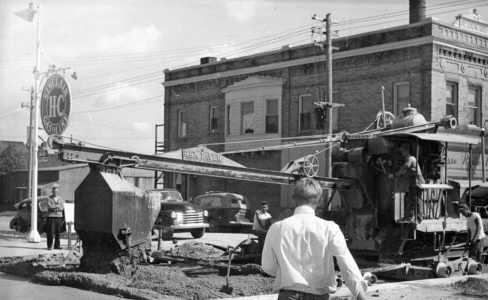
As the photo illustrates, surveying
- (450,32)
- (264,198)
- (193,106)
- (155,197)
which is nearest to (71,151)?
(155,197)

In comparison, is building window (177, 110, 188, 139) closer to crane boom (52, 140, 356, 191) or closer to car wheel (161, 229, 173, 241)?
car wheel (161, 229, 173, 241)

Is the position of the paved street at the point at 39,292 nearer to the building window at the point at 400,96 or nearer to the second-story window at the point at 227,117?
the building window at the point at 400,96

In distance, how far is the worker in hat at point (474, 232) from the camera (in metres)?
14.1

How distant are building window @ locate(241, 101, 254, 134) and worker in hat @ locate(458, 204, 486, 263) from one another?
22.5 meters

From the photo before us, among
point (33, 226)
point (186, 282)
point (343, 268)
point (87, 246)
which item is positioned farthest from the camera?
point (33, 226)

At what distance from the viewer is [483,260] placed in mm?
15727

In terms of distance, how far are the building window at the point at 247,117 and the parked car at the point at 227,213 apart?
25.7 feet

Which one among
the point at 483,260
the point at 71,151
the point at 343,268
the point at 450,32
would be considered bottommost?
the point at 483,260

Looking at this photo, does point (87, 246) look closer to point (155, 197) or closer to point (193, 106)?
point (155, 197)

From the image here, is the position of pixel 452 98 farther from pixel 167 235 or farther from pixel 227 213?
pixel 167 235

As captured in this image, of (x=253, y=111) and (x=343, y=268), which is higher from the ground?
(x=253, y=111)

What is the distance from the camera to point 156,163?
1100 cm

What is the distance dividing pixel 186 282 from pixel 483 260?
900 centimetres

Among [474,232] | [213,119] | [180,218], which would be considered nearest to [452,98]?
[180,218]
